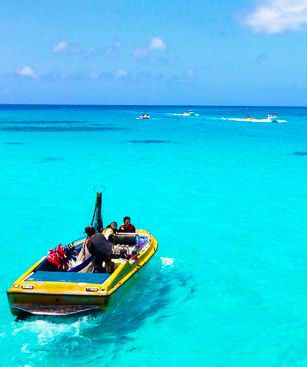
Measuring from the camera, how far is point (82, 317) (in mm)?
10750

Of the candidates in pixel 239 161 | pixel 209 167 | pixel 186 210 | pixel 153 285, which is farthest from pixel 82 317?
pixel 239 161

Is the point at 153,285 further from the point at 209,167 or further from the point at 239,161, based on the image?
the point at 239,161

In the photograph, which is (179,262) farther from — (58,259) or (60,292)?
(60,292)

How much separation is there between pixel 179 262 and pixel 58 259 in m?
4.94

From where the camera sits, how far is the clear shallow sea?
10.3 meters

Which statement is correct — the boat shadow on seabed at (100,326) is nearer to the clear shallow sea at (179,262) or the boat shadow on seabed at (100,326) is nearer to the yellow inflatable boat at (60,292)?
the clear shallow sea at (179,262)

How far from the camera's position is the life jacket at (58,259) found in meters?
11.9

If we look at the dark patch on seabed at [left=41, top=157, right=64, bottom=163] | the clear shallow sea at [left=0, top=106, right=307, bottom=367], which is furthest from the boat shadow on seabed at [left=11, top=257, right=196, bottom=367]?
the dark patch on seabed at [left=41, top=157, right=64, bottom=163]

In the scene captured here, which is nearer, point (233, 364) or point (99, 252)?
point (233, 364)

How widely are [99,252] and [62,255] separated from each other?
3.92 feet

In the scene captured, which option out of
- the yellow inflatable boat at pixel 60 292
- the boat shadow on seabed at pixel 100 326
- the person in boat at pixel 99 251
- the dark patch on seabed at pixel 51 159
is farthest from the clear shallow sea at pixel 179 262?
the dark patch on seabed at pixel 51 159

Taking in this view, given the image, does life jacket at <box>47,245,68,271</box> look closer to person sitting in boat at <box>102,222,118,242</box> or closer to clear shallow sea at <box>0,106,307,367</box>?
clear shallow sea at <box>0,106,307,367</box>

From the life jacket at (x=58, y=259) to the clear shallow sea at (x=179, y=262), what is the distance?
155 centimetres

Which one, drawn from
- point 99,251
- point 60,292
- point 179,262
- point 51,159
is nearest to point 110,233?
point 99,251
